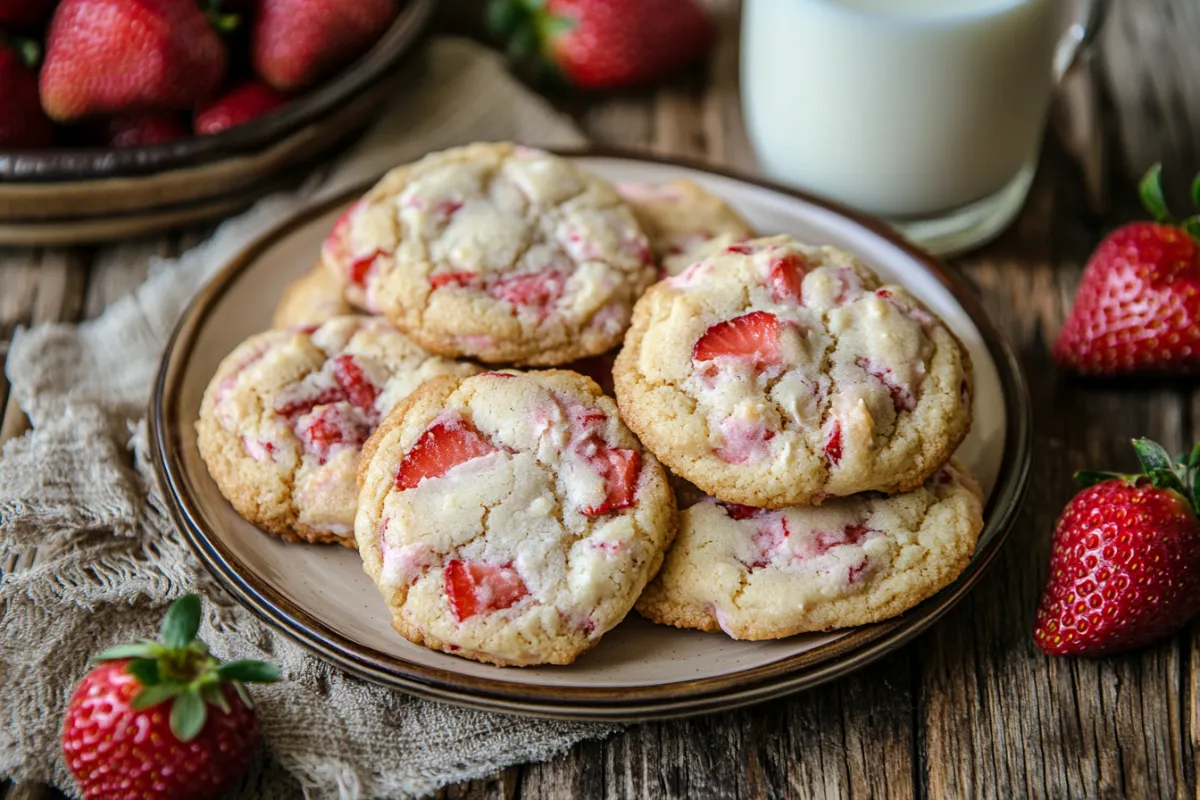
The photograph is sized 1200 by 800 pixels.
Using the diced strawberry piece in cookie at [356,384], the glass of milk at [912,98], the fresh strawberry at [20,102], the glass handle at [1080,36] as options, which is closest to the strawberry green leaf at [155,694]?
the diced strawberry piece in cookie at [356,384]

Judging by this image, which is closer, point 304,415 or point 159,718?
point 159,718

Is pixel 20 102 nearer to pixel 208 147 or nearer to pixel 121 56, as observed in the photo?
pixel 121 56

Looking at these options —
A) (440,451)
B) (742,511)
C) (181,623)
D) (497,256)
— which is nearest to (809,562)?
(742,511)

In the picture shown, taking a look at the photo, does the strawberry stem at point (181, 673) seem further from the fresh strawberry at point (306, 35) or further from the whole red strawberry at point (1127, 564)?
the fresh strawberry at point (306, 35)

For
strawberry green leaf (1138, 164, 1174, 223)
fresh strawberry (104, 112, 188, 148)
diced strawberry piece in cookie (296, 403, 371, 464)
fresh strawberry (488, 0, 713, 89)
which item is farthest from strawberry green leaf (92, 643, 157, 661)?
fresh strawberry (488, 0, 713, 89)

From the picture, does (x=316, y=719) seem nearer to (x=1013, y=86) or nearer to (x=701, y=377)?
(x=701, y=377)

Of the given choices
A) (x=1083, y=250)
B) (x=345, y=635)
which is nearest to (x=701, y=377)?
(x=345, y=635)
